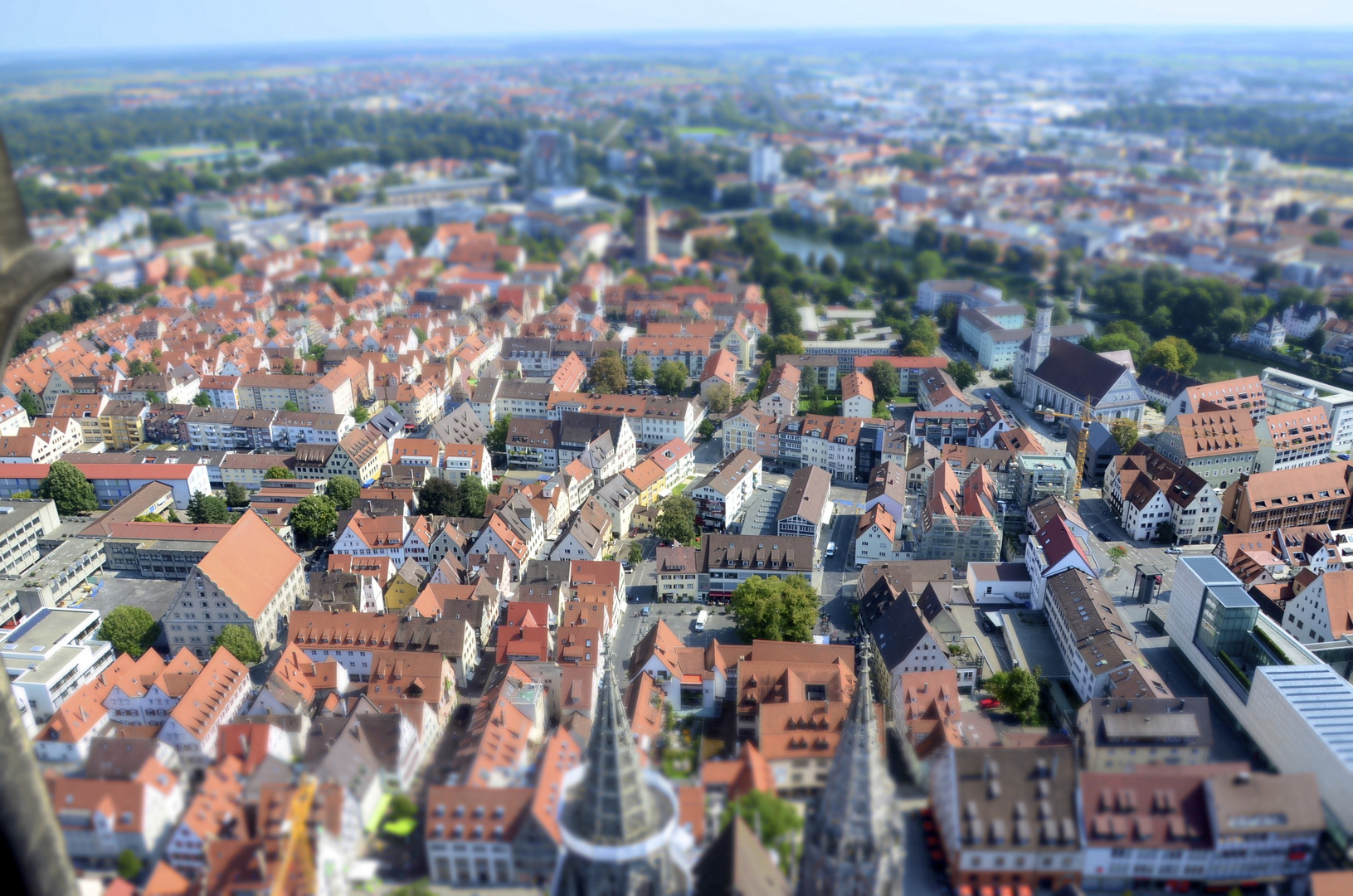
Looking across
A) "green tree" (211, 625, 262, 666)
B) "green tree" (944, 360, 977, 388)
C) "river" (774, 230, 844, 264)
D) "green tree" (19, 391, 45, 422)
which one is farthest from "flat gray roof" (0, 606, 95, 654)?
"river" (774, 230, 844, 264)

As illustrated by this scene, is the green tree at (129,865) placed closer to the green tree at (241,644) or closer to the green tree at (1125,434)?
the green tree at (241,644)

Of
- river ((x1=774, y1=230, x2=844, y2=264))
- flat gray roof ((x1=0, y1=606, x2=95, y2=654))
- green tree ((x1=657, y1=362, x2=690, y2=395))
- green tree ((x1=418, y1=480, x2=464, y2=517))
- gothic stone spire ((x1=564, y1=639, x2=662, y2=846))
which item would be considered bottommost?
river ((x1=774, y1=230, x2=844, y2=264))

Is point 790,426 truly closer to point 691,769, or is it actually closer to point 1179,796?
point 1179,796

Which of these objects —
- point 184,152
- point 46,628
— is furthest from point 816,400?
point 184,152

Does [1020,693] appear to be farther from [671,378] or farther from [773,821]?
[671,378]

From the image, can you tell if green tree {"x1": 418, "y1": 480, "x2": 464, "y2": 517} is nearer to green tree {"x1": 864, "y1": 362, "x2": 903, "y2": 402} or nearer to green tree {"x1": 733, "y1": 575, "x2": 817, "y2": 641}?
green tree {"x1": 733, "y1": 575, "x2": 817, "y2": 641}
